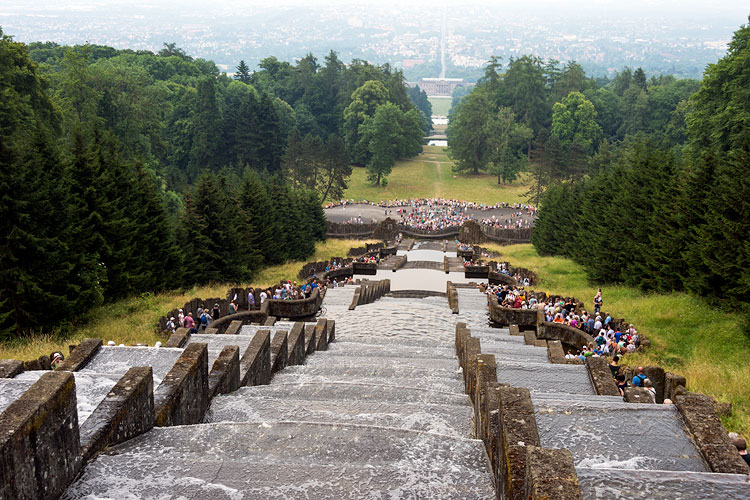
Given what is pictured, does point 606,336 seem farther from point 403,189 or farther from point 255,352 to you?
point 403,189

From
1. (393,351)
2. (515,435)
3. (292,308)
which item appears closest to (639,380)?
(393,351)

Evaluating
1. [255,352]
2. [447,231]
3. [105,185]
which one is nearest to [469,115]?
[447,231]

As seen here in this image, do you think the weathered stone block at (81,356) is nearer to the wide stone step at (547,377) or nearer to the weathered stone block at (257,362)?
the weathered stone block at (257,362)

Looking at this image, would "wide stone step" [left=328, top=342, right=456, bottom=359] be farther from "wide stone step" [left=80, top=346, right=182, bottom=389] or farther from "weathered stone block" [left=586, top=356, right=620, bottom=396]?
"wide stone step" [left=80, top=346, right=182, bottom=389]

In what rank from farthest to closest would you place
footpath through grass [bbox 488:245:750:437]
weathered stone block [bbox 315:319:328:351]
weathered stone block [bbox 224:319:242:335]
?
footpath through grass [bbox 488:245:750:437], weathered stone block [bbox 315:319:328:351], weathered stone block [bbox 224:319:242:335]

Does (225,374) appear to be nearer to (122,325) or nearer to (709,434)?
(709,434)

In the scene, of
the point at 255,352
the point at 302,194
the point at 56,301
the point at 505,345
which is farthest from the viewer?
the point at 302,194

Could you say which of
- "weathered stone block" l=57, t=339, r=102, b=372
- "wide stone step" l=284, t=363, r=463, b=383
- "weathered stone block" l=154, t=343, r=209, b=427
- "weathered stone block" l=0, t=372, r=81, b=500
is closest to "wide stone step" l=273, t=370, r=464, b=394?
"wide stone step" l=284, t=363, r=463, b=383
